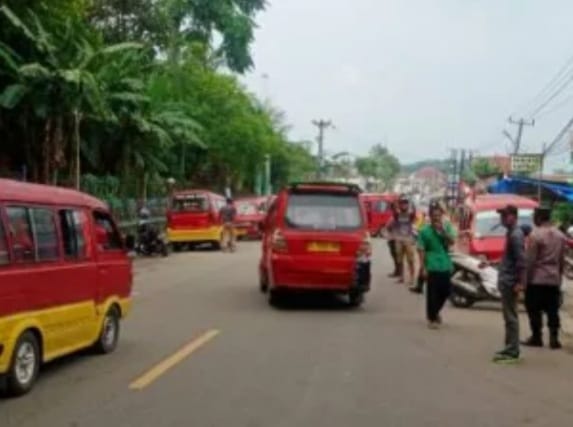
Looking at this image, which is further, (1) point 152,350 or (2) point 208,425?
(1) point 152,350

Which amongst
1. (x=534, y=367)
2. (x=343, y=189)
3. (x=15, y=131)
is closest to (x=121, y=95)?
(x=15, y=131)

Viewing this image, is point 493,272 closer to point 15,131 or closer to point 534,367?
point 534,367

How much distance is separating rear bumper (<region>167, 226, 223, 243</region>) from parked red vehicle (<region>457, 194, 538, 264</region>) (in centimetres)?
1190

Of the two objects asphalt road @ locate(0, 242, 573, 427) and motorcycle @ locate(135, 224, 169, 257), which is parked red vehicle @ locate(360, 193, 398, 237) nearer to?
motorcycle @ locate(135, 224, 169, 257)

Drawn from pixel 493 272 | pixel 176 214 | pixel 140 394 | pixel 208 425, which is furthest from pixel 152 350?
pixel 176 214

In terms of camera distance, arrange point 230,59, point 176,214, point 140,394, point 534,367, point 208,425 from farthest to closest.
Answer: point 230,59, point 176,214, point 534,367, point 140,394, point 208,425

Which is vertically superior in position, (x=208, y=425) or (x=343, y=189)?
(x=343, y=189)

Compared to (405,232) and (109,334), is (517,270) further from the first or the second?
(405,232)

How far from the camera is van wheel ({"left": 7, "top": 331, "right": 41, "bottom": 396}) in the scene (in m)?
9.15

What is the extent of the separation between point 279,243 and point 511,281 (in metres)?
5.42

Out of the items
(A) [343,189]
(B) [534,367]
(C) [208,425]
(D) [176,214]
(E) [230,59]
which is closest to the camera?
(C) [208,425]

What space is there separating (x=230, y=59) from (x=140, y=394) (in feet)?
141

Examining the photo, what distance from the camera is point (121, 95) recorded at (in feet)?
102

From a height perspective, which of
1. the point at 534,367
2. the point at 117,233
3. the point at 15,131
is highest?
the point at 15,131
